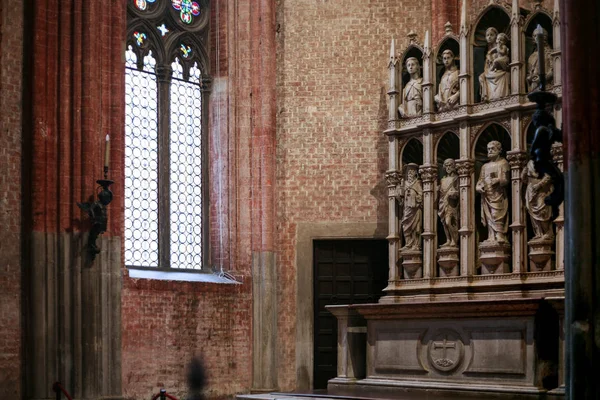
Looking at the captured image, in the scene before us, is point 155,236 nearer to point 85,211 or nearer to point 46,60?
point 85,211

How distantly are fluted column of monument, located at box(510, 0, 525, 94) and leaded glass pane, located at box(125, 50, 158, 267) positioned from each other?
596cm

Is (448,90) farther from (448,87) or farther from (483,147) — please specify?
(483,147)

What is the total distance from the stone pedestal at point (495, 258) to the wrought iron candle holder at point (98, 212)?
5.15 metres

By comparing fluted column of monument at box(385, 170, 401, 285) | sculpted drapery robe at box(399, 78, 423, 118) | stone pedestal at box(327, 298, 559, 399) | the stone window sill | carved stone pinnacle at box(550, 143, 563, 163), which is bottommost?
stone pedestal at box(327, 298, 559, 399)

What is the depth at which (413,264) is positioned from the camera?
16016 millimetres

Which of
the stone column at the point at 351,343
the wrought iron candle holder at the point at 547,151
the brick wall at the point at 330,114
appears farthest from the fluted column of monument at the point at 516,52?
the wrought iron candle holder at the point at 547,151


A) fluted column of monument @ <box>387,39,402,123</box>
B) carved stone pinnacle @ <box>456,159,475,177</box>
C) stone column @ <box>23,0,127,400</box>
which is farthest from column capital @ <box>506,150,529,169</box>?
stone column @ <box>23,0,127,400</box>

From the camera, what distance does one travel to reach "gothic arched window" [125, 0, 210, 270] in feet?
57.6

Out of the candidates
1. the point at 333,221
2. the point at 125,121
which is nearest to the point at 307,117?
the point at 333,221

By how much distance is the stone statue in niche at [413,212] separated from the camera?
1611cm

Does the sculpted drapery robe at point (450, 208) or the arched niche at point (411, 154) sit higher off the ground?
the arched niche at point (411, 154)

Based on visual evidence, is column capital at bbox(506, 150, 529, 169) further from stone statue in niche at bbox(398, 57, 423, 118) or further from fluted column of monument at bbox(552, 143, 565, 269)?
stone statue in niche at bbox(398, 57, 423, 118)

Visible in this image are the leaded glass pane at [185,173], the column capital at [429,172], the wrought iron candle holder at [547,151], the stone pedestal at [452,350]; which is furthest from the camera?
the leaded glass pane at [185,173]

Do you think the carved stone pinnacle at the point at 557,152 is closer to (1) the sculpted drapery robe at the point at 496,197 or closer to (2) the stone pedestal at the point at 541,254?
(1) the sculpted drapery robe at the point at 496,197
